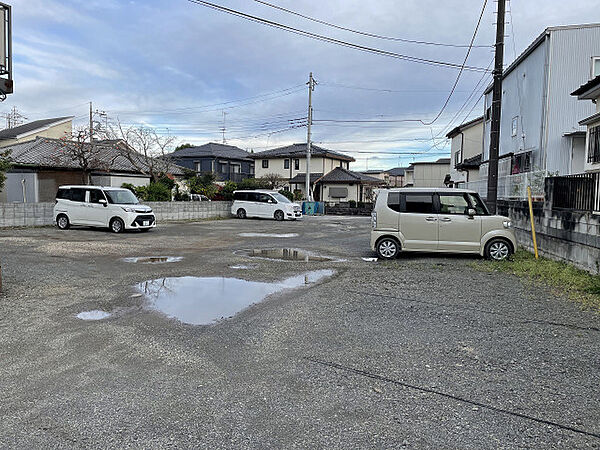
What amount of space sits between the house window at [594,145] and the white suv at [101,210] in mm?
13473

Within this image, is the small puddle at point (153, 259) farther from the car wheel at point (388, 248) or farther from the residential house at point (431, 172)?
the residential house at point (431, 172)

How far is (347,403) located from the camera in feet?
10.3

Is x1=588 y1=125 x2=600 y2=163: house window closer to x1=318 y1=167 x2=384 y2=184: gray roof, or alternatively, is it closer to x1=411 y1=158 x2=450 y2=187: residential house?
x1=318 y1=167 x2=384 y2=184: gray roof

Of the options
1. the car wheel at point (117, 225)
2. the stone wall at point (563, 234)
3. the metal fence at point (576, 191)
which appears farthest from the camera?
the car wheel at point (117, 225)

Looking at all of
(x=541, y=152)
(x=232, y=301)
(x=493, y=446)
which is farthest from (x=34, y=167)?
(x=493, y=446)

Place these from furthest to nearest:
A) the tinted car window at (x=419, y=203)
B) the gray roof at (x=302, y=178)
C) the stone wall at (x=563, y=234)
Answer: the gray roof at (x=302, y=178) < the tinted car window at (x=419, y=203) < the stone wall at (x=563, y=234)

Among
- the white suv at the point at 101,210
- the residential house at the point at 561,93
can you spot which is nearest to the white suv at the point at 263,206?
the white suv at the point at 101,210

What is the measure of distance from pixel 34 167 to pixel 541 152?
23237mm

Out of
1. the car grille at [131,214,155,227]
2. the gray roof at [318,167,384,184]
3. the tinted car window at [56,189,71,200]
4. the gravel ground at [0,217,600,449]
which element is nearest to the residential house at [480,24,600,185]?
the gravel ground at [0,217,600,449]

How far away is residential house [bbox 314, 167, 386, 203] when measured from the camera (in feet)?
136

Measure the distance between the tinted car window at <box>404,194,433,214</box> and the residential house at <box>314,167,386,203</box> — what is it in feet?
102

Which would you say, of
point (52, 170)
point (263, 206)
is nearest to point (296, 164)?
point (263, 206)

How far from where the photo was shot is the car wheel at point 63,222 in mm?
15977

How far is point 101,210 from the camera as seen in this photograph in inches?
604
